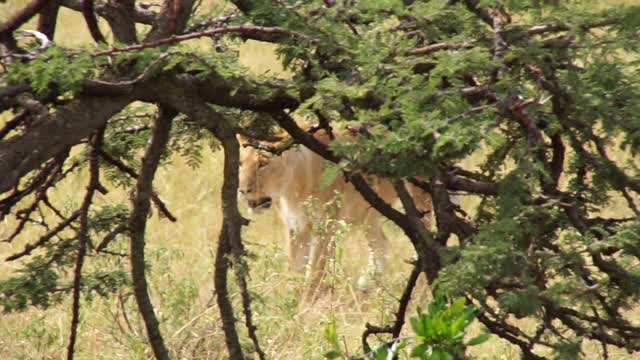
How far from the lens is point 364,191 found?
2.65 m

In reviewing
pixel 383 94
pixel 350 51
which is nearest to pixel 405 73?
pixel 383 94

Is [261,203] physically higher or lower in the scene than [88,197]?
lower

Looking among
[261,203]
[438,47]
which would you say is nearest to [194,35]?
[438,47]

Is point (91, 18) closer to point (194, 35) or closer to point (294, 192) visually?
point (194, 35)

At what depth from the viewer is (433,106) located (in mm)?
2002

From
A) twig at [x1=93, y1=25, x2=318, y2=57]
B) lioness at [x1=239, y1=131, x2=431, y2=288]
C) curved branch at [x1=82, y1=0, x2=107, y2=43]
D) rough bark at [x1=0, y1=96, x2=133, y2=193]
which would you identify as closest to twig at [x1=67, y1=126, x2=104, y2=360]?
curved branch at [x1=82, y1=0, x2=107, y2=43]

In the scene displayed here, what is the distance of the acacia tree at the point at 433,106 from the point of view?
6.44 feet

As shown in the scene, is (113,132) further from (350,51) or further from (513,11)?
(513,11)

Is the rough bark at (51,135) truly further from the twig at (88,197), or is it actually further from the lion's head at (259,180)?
the lion's head at (259,180)

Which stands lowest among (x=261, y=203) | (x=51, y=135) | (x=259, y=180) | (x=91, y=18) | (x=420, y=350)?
(x=261, y=203)

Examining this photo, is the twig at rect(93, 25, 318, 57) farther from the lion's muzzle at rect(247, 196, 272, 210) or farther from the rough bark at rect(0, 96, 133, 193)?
the lion's muzzle at rect(247, 196, 272, 210)

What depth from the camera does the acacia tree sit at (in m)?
1.96

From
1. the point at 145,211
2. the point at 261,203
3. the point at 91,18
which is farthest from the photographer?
the point at 261,203

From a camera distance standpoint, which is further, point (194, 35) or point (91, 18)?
point (91, 18)
